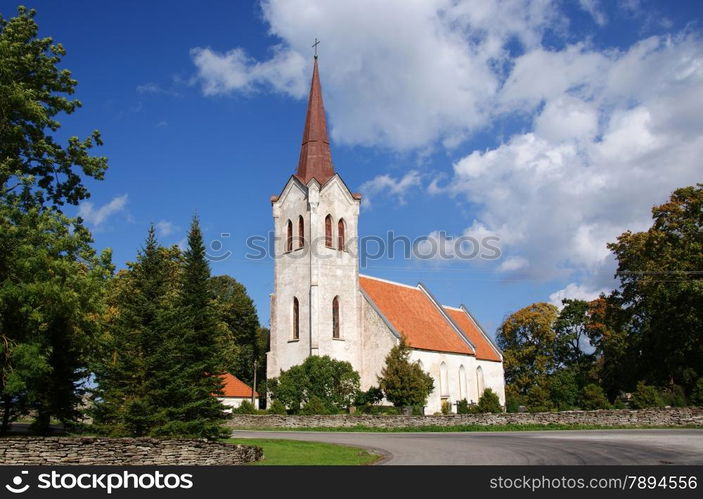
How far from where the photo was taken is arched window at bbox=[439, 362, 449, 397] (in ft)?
144

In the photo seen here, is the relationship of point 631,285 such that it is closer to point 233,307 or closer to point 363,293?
point 363,293

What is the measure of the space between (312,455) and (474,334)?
133ft

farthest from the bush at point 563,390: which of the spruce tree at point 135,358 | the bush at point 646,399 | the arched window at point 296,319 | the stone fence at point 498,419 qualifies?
the spruce tree at point 135,358

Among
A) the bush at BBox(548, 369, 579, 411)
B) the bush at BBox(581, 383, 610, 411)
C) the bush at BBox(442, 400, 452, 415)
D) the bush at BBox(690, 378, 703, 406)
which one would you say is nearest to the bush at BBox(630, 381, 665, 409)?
the bush at BBox(690, 378, 703, 406)

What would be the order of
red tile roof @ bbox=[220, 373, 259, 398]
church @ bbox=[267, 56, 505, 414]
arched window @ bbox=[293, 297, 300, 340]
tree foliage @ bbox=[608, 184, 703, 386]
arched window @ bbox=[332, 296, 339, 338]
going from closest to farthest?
tree foliage @ bbox=[608, 184, 703, 386] → church @ bbox=[267, 56, 505, 414] → arched window @ bbox=[332, 296, 339, 338] → arched window @ bbox=[293, 297, 300, 340] → red tile roof @ bbox=[220, 373, 259, 398]

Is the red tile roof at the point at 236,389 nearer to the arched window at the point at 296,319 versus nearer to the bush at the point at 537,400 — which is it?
the arched window at the point at 296,319

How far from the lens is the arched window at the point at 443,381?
4394 centimetres

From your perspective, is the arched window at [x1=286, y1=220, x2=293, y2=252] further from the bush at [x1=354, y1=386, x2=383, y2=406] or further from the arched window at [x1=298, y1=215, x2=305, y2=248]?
the bush at [x1=354, y1=386, x2=383, y2=406]

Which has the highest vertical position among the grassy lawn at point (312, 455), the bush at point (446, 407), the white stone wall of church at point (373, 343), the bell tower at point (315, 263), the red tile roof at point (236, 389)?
the bell tower at point (315, 263)

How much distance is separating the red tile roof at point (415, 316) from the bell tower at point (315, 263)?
106 inches

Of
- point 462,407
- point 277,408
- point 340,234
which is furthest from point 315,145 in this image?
point 462,407

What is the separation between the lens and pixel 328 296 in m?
41.1

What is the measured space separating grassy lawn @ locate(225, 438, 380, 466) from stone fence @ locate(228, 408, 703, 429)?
11072 millimetres

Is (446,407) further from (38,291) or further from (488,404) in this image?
(38,291)
